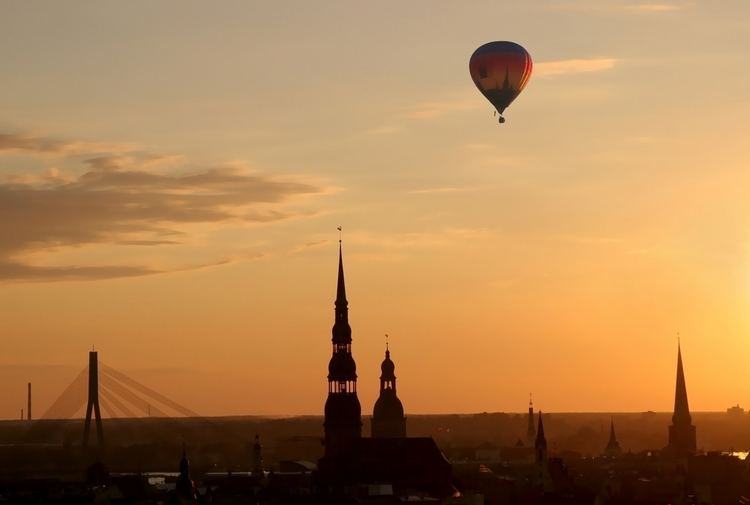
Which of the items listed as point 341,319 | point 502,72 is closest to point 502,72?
point 502,72

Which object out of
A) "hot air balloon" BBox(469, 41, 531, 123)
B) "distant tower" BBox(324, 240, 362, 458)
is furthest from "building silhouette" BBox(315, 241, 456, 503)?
"hot air balloon" BBox(469, 41, 531, 123)

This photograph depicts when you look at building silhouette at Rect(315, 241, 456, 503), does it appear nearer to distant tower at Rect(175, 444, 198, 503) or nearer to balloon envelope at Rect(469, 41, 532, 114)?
distant tower at Rect(175, 444, 198, 503)

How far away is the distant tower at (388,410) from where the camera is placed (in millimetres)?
148000

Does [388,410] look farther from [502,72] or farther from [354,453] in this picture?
[502,72]

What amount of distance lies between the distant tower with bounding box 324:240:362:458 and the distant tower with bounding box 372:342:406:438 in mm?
17217

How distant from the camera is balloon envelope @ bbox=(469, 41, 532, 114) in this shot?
109 meters

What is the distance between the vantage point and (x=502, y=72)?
10925 centimetres

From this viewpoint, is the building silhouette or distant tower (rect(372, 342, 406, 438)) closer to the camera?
the building silhouette

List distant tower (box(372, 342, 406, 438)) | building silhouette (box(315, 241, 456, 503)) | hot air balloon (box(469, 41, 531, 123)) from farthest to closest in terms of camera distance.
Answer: distant tower (box(372, 342, 406, 438))
building silhouette (box(315, 241, 456, 503))
hot air balloon (box(469, 41, 531, 123))

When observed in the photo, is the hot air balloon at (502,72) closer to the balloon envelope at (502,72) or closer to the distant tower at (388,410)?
the balloon envelope at (502,72)

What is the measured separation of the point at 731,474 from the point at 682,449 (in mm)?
32278

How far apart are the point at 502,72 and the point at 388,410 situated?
4482 centimetres

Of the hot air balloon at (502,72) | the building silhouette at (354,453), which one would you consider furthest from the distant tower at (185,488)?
the hot air balloon at (502,72)

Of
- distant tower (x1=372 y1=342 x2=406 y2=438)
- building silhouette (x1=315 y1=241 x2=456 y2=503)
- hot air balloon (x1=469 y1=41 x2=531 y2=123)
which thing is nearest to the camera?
hot air balloon (x1=469 y1=41 x2=531 y2=123)
